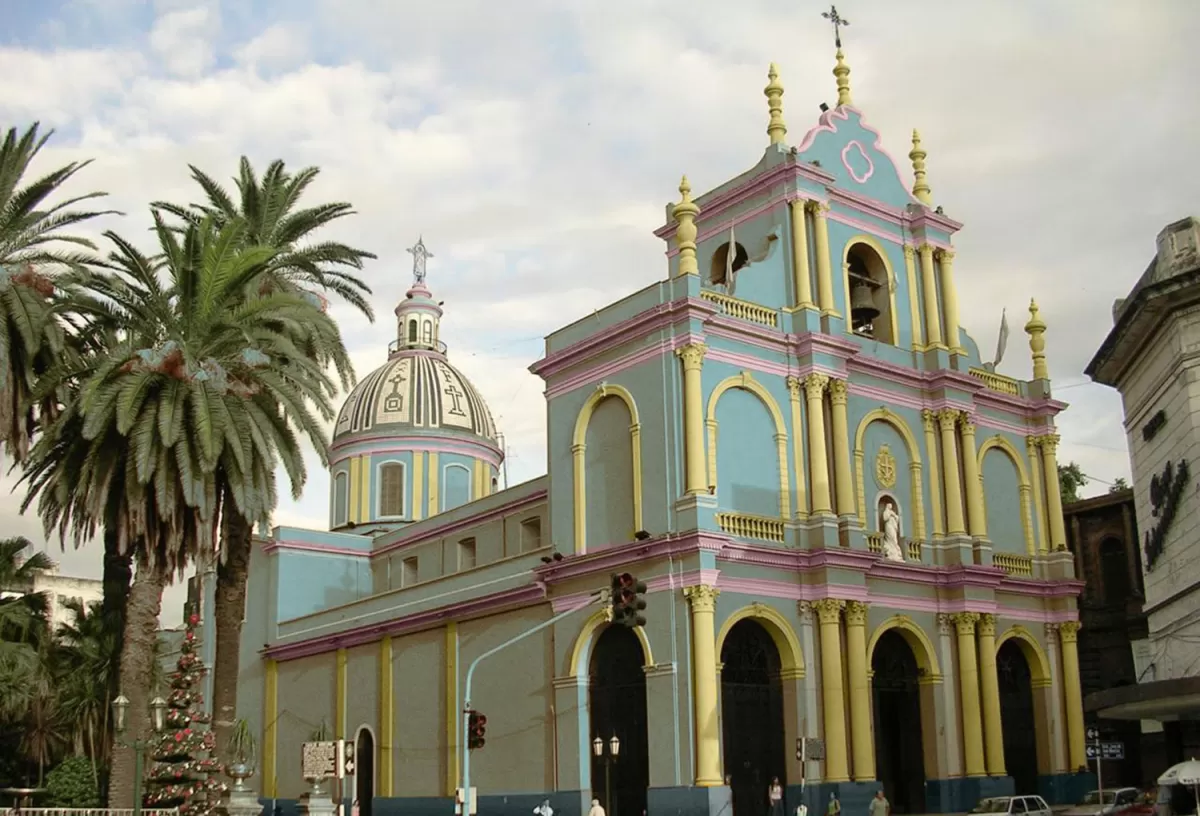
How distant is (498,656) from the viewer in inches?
1451

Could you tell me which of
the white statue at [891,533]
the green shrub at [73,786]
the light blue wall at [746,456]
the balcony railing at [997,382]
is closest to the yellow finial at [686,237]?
the light blue wall at [746,456]

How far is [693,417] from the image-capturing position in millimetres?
32281

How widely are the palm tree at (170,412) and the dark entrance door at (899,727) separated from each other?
1683cm

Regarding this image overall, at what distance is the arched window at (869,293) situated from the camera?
129 feet

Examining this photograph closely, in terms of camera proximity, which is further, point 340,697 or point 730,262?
point 340,697

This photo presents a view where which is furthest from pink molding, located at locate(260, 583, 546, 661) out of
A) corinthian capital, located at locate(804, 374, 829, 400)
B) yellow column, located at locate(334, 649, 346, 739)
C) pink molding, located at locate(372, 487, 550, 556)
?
corinthian capital, located at locate(804, 374, 829, 400)

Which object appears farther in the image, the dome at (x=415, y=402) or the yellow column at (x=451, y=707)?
the dome at (x=415, y=402)

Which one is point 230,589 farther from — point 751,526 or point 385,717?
point 385,717

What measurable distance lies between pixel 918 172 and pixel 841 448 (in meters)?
10.9

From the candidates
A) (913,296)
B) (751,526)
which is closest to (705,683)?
(751,526)

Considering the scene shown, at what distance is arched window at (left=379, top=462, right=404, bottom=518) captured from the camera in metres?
53.9

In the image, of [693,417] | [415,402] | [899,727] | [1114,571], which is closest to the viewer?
[693,417]

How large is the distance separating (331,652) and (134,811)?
851 inches

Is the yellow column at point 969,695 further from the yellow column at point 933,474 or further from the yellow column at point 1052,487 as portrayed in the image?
the yellow column at point 1052,487
